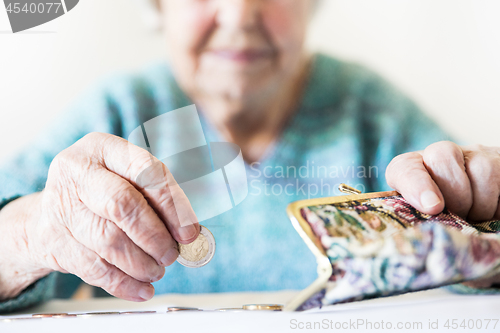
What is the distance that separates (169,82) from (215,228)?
0.29 meters

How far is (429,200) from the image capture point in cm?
33

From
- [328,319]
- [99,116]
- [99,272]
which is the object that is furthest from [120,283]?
[99,116]

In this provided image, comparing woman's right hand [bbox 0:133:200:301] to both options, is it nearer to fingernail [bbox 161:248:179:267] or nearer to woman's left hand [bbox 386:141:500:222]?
fingernail [bbox 161:248:179:267]

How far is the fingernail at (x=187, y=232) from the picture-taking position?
0.35 meters

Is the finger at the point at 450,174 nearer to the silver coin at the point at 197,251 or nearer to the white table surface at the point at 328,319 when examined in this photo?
the white table surface at the point at 328,319

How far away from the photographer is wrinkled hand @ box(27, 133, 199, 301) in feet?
1.13

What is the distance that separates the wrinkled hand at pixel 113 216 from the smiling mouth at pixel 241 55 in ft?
0.83

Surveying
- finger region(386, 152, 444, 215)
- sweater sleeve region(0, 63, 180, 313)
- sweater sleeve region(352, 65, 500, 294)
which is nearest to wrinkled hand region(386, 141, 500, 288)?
finger region(386, 152, 444, 215)

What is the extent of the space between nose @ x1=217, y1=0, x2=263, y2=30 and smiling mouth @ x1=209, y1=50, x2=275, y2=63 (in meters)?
0.04

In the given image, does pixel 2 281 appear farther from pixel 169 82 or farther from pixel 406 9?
pixel 406 9

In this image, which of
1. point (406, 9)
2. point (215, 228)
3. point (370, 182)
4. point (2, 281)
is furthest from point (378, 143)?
point (2, 281)

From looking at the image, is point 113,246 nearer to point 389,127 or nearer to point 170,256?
point 170,256

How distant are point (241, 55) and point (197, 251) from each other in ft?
1.11

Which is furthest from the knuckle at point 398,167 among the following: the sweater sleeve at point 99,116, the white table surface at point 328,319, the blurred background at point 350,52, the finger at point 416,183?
the sweater sleeve at point 99,116
